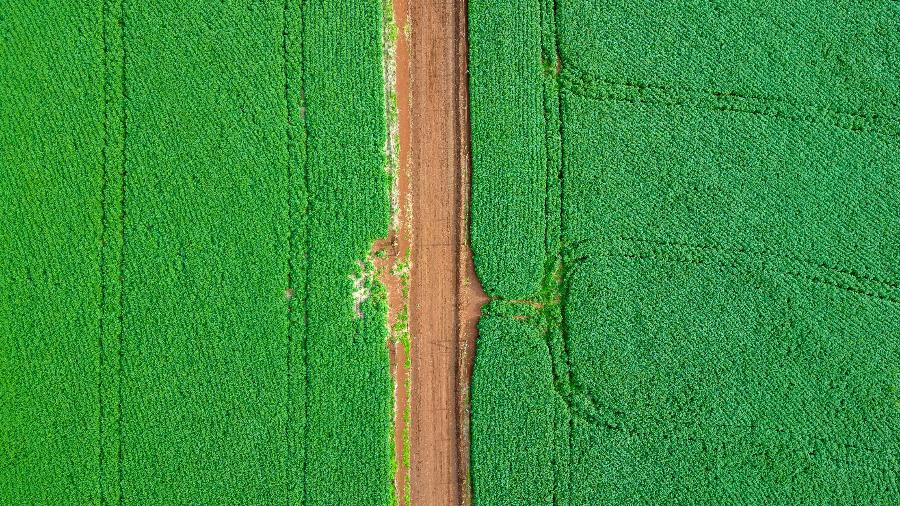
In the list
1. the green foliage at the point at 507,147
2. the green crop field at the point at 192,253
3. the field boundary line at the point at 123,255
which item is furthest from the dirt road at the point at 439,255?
the field boundary line at the point at 123,255

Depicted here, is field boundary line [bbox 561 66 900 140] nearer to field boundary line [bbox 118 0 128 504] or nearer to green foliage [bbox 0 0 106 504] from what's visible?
field boundary line [bbox 118 0 128 504]

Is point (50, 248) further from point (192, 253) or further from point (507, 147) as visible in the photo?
point (507, 147)

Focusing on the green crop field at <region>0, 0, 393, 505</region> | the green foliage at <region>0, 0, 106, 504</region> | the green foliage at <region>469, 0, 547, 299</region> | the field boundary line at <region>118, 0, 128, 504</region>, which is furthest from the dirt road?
the green foliage at <region>0, 0, 106, 504</region>

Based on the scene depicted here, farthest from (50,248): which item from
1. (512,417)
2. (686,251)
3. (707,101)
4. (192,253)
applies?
(707,101)

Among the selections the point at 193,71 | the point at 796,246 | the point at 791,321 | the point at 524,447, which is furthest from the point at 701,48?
the point at 193,71

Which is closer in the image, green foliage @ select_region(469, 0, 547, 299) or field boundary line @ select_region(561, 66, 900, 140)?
green foliage @ select_region(469, 0, 547, 299)

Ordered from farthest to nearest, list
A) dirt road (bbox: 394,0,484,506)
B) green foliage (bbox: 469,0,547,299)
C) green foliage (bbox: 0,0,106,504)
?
green foliage (bbox: 469,0,547,299) → dirt road (bbox: 394,0,484,506) → green foliage (bbox: 0,0,106,504)

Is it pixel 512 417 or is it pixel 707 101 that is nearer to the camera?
pixel 512 417
